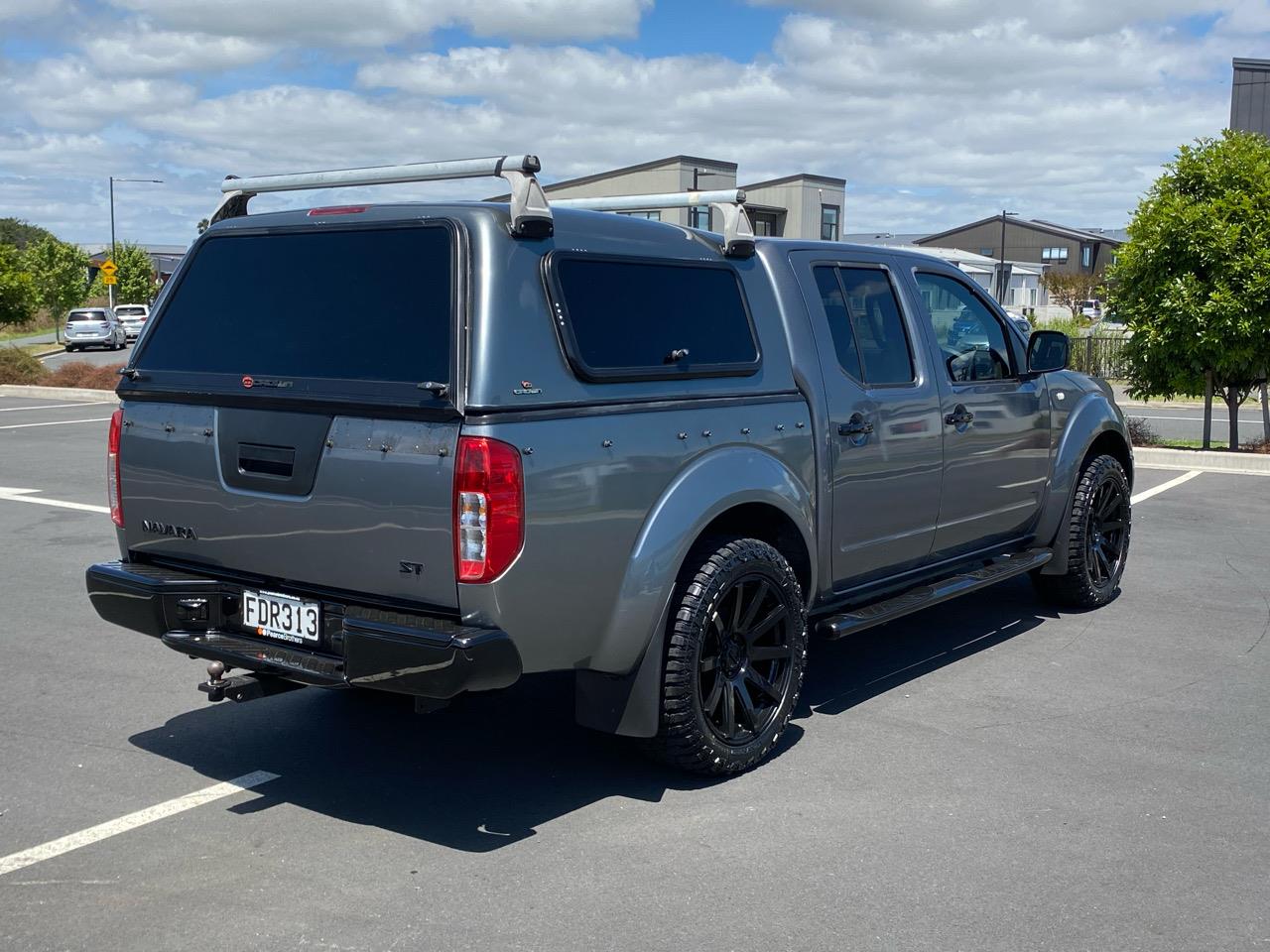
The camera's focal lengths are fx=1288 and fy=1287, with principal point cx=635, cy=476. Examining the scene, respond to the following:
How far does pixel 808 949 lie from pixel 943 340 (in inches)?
142

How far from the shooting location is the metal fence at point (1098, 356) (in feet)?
89.7

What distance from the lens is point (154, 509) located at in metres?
4.75

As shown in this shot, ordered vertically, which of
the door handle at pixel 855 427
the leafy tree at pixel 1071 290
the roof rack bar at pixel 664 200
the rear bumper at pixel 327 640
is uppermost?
the leafy tree at pixel 1071 290

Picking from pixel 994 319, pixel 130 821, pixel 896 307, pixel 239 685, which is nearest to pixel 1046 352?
pixel 994 319

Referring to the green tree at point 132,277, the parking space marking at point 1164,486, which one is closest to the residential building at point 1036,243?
the green tree at point 132,277

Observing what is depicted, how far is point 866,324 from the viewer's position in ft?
19.1

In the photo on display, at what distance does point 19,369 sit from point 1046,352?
25.2 meters

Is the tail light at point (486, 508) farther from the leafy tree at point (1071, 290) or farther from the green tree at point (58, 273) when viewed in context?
the green tree at point (58, 273)

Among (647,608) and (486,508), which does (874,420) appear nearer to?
(647,608)

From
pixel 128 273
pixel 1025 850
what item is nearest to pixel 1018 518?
pixel 1025 850

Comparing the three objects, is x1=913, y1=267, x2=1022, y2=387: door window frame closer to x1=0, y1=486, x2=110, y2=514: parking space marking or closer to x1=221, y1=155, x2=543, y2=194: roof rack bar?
x1=221, y1=155, x2=543, y2=194: roof rack bar

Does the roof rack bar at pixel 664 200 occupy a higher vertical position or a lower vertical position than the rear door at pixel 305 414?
higher

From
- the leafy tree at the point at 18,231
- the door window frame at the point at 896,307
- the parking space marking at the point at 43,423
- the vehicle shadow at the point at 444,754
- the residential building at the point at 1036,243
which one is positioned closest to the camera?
the vehicle shadow at the point at 444,754

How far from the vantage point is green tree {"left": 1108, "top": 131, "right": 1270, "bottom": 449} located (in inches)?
549
